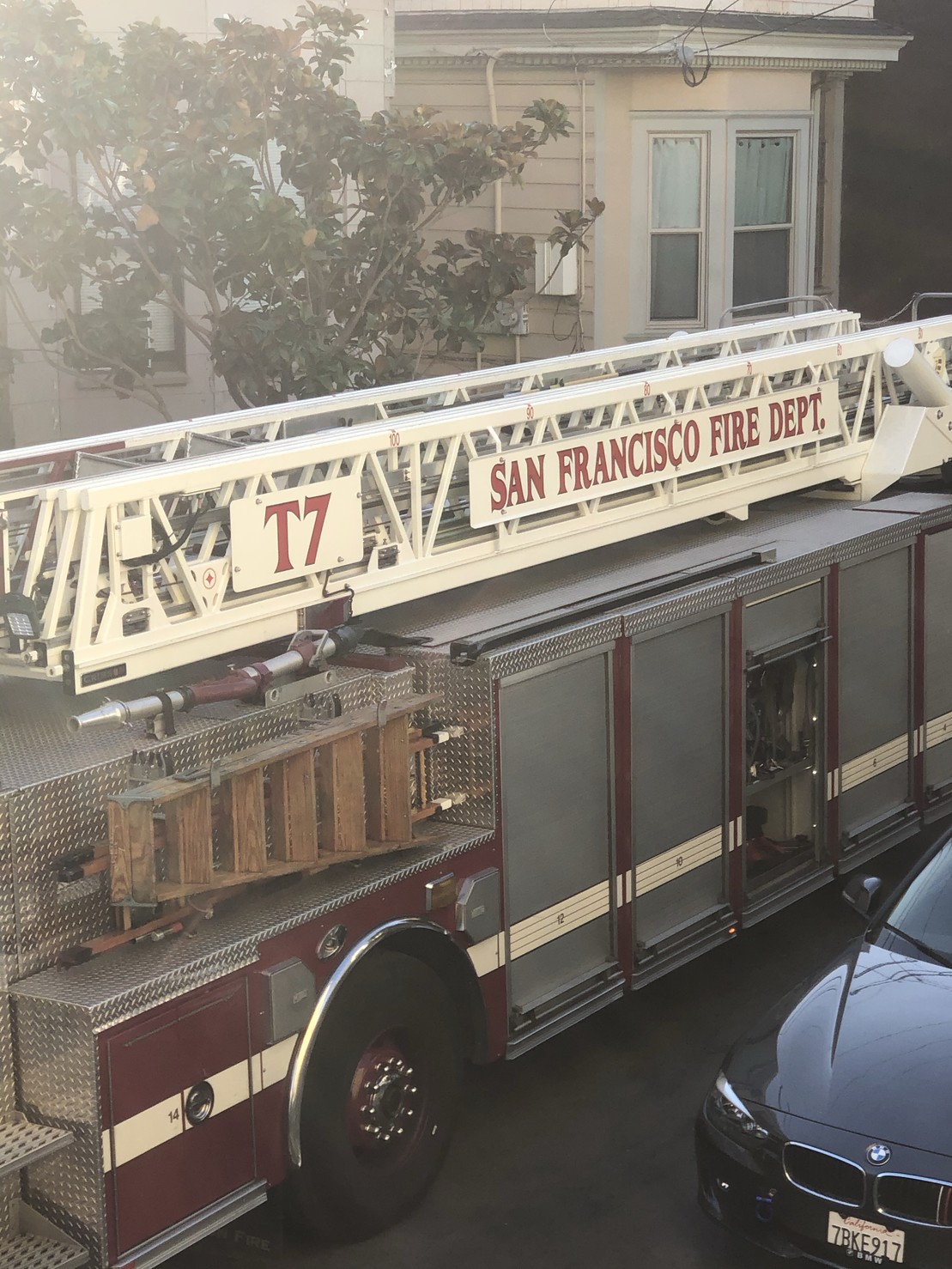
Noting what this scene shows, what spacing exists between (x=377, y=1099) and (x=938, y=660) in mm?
5003

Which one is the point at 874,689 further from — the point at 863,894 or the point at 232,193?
the point at 232,193

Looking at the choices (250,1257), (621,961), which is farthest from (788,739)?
(250,1257)

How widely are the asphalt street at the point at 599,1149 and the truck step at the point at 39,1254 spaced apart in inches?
39.9

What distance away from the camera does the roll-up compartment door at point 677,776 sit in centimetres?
753

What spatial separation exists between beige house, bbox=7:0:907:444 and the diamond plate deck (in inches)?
475

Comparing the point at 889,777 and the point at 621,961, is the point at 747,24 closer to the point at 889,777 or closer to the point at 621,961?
the point at 889,777

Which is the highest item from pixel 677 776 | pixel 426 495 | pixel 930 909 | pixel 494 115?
pixel 494 115

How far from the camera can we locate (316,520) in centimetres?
660

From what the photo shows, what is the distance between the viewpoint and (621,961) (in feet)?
24.3

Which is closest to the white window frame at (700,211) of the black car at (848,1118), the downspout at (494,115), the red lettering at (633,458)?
the downspout at (494,115)

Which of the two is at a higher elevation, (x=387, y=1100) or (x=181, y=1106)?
(x=181, y=1106)

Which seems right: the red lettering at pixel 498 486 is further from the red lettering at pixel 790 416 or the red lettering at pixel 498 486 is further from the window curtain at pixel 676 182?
the window curtain at pixel 676 182

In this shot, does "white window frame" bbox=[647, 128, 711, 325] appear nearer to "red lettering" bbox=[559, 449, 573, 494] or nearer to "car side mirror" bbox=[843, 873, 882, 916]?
"red lettering" bbox=[559, 449, 573, 494]

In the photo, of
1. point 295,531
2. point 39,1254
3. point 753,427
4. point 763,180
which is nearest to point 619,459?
point 753,427
